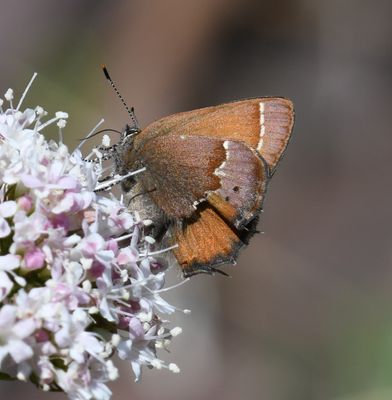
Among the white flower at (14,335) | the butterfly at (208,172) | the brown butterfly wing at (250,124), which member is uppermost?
the brown butterfly wing at (250,124)

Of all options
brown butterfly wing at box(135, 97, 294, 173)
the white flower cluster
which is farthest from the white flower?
brown butterfly wing at box(135, 97, 294, 173)

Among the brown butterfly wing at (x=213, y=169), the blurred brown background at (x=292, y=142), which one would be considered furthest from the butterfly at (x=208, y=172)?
the blurred brown background at (x=292, y=142)

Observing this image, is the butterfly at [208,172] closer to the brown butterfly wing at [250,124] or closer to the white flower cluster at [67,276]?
the brown butterfly wing at [250,124]

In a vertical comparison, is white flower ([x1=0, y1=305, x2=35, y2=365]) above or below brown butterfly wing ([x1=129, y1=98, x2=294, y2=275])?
below

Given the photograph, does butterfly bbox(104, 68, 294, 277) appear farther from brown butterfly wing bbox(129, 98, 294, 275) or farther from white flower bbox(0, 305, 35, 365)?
white flower bbox(0, 305, 35, 365)

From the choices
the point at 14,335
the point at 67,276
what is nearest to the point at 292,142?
the point at 67,276

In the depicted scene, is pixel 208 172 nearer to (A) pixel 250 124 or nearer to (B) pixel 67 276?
(A) pixel 250 124
